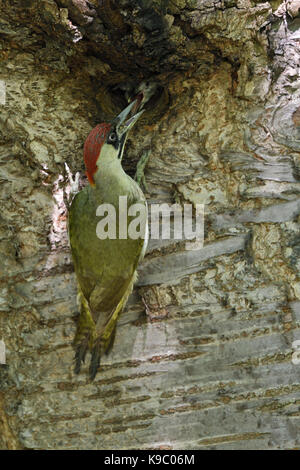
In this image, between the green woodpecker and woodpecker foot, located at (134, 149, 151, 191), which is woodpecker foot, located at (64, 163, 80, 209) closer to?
the green woodpecker

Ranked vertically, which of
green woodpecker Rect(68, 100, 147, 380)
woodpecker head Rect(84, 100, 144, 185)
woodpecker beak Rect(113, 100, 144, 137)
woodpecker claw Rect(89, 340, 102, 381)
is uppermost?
woodpecker beak Rect(113, 100, 144, 137)

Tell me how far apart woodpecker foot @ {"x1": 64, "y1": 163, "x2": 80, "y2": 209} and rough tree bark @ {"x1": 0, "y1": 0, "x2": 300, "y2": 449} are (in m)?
0.04

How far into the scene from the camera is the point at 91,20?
180 centimetres

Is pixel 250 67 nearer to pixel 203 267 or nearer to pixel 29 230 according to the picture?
pixel 203 267

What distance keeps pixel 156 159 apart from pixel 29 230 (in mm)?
628

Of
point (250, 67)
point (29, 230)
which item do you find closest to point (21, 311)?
point (29, 230)

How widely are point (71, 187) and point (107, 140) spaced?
0.94ft

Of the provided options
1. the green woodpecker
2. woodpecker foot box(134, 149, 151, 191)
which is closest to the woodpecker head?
the green woodpecker

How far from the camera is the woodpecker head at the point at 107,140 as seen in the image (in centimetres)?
201

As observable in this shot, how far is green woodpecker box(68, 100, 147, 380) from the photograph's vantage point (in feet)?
6.78

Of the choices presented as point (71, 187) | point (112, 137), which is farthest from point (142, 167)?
→ point (71, 187)

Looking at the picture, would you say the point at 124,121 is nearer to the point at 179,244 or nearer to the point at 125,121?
the point at 125,121

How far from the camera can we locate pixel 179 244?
2.02 meters

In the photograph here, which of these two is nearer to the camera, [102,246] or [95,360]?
[95,360]
